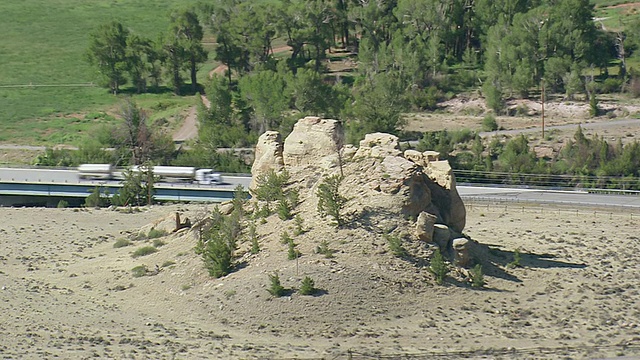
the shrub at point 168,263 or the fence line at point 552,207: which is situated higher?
the fence line at point 552,207

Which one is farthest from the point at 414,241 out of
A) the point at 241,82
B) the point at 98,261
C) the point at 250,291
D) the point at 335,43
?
the point at 335,43

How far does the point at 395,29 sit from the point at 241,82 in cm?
1953

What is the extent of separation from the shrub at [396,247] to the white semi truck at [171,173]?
33787 mm

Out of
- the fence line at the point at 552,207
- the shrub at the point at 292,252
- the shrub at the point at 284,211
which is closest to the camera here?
the shrub at the point at 292,252

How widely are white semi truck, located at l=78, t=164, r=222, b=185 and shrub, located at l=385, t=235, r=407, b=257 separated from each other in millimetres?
33787

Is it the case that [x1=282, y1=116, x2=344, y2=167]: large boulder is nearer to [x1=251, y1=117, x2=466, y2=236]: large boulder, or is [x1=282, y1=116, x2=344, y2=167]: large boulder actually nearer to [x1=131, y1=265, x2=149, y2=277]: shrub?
[x1=251, y1=117, x2=466, y2=236]: large boulder

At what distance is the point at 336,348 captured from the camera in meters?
44.5

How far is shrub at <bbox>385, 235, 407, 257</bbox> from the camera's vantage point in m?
50.3

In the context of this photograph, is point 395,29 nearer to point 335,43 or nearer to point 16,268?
point 335,43

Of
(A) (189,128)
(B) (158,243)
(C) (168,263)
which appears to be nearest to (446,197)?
(C) (168,263)

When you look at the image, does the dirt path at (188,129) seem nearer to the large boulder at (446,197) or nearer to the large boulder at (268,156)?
the large boulder at (268,156)

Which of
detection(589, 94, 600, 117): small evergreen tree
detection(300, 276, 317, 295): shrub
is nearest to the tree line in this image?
detection(589, 94, 600, 117): small evergreen tree

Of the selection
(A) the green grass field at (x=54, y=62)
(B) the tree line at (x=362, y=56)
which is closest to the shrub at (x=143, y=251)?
(B) the tree line at (x=362, y=56)

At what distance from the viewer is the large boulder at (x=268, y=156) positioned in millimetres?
57938
